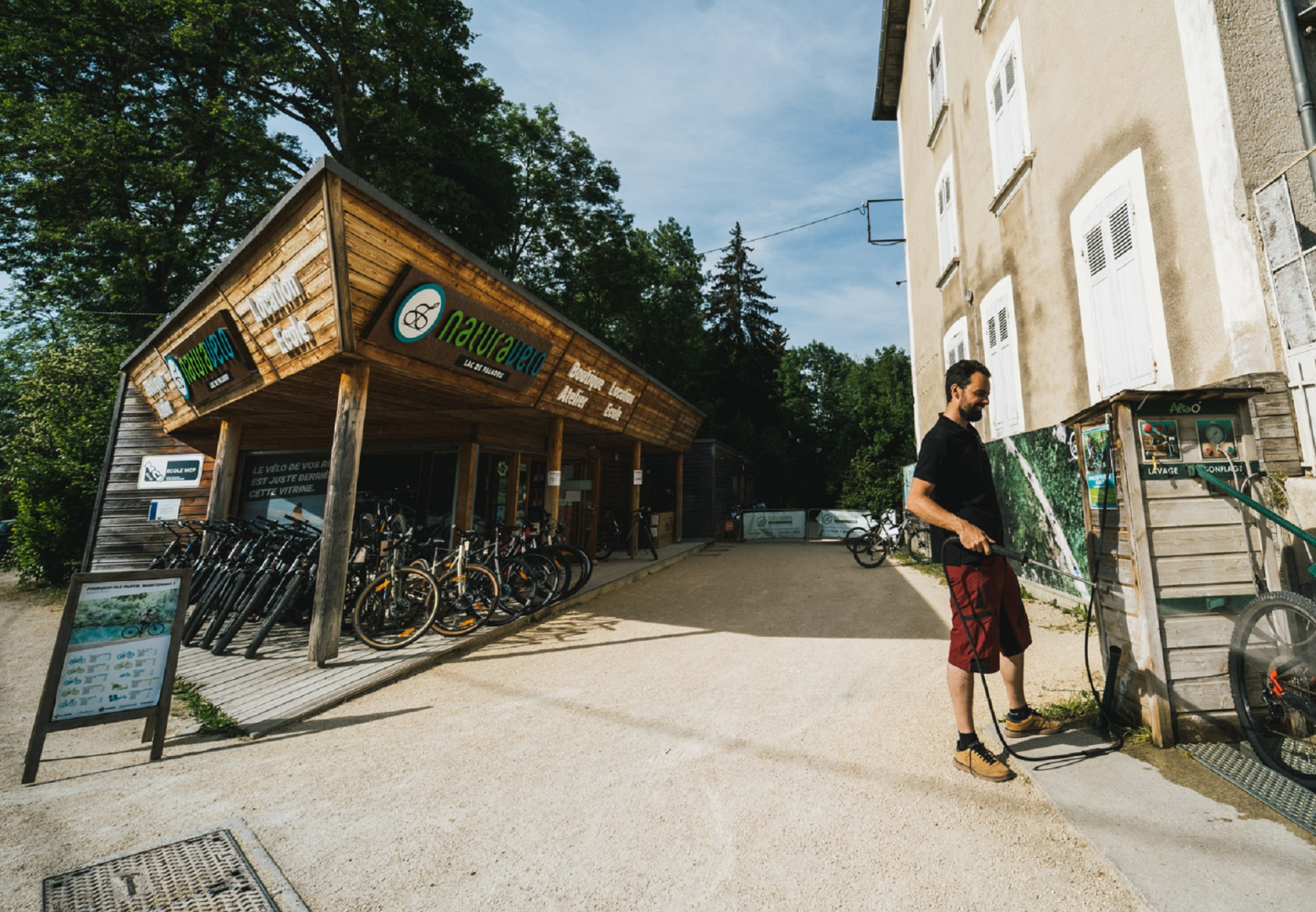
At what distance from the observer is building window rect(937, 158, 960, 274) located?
9.65m

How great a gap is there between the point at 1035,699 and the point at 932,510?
6.44ft

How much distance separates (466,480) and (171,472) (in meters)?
6.21

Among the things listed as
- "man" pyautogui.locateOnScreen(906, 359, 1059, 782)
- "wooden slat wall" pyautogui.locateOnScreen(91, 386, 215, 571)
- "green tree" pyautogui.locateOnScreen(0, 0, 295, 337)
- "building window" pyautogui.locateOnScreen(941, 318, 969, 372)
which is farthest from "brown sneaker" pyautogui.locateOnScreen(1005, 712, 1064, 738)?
"green tree" pyautogui.locateOnScreen(0, 0, 295, 337)

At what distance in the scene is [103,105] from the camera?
13.9 metres

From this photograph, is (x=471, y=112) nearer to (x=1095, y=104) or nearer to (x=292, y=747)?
(x=1095, y=104)

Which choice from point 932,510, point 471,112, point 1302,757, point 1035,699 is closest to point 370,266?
point 932,510

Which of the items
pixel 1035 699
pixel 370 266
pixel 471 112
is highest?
pixel 471 112

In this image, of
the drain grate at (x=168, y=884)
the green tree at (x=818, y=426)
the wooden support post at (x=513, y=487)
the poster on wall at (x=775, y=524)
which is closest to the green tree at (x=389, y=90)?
the wooden support post at (x=513, y=487)

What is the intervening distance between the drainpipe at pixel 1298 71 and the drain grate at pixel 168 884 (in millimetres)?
6834

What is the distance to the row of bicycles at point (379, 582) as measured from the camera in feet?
18.4

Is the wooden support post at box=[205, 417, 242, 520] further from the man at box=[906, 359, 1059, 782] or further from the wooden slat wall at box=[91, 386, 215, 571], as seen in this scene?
the man at box=[906, 359, 1059, 782]

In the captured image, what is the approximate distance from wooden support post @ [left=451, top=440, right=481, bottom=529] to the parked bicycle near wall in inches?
188

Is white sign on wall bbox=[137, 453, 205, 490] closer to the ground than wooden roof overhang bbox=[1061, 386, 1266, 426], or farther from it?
farther from it

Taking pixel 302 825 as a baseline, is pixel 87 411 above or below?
above
